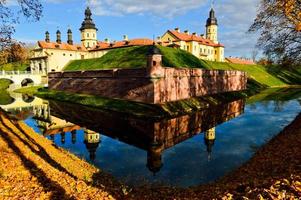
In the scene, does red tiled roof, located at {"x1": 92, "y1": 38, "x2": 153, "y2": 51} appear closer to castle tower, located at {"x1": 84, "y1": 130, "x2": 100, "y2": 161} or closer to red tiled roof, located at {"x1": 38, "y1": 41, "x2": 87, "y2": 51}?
red tiled roof, located at {"x1": 38, "y1": 41, "x2": 87, "y2": 51}

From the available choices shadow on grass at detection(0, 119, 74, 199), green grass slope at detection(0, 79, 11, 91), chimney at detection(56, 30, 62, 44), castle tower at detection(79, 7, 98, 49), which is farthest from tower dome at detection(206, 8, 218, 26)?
shadow on grass at detection(0, 119, 74, 199)

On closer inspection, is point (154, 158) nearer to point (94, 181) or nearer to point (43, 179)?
point (94, 181)

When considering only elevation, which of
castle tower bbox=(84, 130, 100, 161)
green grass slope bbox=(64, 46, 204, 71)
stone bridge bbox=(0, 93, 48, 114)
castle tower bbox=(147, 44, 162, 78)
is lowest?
castle tower bbox=(84, 130, 100, 161)

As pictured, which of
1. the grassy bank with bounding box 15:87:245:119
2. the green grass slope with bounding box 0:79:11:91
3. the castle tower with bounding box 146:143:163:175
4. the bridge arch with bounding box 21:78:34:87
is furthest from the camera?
the bridge arch with bounding box 21:78:34:87

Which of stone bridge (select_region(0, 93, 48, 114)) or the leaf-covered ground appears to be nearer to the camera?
the leaf-covered ground

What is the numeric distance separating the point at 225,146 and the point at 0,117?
41.5 ft

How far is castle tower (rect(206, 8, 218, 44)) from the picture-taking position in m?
86.2

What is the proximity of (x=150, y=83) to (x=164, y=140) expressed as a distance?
976cm

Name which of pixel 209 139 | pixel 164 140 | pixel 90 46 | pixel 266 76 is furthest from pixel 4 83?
pixel 266 76

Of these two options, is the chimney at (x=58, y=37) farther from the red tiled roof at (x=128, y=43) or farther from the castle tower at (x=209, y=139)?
the castle tower at (x=209, y=139)

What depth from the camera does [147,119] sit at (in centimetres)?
2075

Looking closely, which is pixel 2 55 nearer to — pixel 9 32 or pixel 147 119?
pixel 9 32

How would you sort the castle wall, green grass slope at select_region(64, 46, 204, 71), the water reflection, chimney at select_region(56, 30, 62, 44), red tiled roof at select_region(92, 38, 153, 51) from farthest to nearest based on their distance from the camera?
chimney at select_region(56, 30, 62, 44) → red tiled roof at select_region(92, 38, 153, 51) → green grass slope at select_region(64, 46, 204, 71) → the castle wall → the water reflection

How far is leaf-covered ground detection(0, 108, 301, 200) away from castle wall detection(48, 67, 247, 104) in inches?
589
